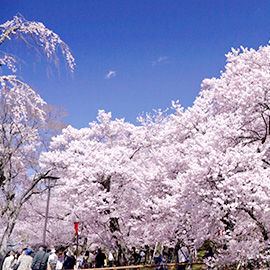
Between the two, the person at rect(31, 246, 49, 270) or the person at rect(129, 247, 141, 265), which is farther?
the person at rect(129, 247, 141, 265)

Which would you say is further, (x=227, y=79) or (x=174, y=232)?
(x=227, y=79)

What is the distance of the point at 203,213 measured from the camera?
8.90m

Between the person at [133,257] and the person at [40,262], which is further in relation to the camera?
the person at [133,257]

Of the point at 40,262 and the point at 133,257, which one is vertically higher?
the point at 40,262

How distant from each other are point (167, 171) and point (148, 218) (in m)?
2.30

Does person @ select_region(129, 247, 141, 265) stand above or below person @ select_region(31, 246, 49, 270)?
below

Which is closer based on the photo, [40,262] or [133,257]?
[40,262]

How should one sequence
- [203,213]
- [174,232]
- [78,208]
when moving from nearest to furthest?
[203,213] < [174,232] < [78,208]

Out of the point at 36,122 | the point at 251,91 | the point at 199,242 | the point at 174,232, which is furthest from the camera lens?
the point at 36,122

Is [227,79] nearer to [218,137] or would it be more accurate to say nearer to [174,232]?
[218,137]

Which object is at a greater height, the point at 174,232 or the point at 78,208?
the point at 78,208

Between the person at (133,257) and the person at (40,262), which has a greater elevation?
the person at (40,262)

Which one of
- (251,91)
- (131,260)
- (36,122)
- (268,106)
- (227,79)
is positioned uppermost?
(227,79)

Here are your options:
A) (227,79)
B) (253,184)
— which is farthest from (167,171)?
(227,79)
